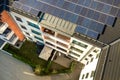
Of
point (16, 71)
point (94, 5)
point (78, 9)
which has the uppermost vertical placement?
point (94, 5)

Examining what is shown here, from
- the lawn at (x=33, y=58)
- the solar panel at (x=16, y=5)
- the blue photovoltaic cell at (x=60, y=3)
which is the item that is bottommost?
the lawn at (x=33, y=58)

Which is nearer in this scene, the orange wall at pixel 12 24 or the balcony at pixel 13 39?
the orange wall at pixel 12 24

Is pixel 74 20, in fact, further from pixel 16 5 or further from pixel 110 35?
pixel 16 5

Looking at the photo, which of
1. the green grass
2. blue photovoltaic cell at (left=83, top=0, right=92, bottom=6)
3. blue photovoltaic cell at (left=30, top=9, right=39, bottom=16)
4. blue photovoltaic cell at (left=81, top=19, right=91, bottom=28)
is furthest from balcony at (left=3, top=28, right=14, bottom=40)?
blue photovoltaic cell at (left=83, top=0, right=92, bottom=6)

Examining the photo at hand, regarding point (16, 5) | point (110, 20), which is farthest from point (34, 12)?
point (110, 20)

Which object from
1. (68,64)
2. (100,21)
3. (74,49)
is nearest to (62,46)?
(74,49)

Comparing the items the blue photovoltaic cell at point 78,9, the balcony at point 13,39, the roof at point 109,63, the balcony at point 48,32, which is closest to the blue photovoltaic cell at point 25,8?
the balcony at point 48,32

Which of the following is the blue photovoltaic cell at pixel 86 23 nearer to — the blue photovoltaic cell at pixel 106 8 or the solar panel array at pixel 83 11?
the solar panel array at pixel 83 11
